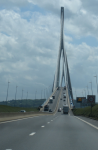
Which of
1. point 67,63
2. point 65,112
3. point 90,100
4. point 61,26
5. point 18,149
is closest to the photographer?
point 18,149

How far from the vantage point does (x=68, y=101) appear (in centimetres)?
14588

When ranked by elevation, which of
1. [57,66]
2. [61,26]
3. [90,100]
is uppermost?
[61,26]

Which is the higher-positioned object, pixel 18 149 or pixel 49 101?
pixel 49 101

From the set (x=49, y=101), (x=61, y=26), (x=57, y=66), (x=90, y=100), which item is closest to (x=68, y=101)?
(x=49, y=101)

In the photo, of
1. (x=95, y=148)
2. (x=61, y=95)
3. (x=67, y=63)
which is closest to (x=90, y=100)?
(x=95, y=148)

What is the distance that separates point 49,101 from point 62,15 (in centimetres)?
5820

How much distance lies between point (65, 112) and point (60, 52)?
58.3 meters

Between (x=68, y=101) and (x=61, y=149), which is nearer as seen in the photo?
(x=61, y=149)

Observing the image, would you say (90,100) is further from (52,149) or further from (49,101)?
(49,101)

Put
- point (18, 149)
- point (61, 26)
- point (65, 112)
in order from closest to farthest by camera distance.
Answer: point (18, 149) → point (65, 112) → point (61, 26)

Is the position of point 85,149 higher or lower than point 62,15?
lower

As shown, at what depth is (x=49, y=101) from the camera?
143375mm

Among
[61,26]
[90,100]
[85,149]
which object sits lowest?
[85,149]

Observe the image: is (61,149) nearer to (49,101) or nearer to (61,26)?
(49,101)
